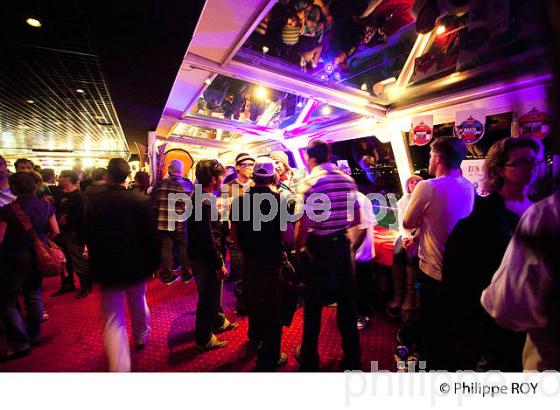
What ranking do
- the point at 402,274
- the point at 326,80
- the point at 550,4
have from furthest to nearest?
1. the point at 326,80
2. the point at 402,274
3. the point at 550,4

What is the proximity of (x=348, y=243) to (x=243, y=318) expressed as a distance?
6.16ft

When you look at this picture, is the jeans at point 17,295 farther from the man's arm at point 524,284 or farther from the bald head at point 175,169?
the man's arm at point 524,284

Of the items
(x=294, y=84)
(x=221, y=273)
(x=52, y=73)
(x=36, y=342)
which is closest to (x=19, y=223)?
(x=36, y=342)

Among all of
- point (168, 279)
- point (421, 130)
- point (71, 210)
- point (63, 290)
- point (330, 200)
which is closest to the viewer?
point (330, 200)

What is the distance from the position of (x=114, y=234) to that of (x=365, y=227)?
244 centimetres

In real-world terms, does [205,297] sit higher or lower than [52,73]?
lower

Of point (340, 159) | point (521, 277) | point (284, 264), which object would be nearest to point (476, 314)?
point (521, 277)

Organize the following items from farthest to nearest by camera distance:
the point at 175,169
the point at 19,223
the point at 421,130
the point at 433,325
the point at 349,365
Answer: the point at 175,169
the point at 421,130
the point at 19,223
the point at 349,365
the point at 433,325

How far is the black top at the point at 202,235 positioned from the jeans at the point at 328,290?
0.91m

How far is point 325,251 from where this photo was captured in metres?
1.90

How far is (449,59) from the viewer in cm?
253

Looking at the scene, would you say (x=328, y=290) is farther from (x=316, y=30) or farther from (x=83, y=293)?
(x=83, y=293)

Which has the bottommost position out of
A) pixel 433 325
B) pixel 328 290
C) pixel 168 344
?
pixel 168 344

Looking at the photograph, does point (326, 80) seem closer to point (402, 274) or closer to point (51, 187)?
point (402, 274)
